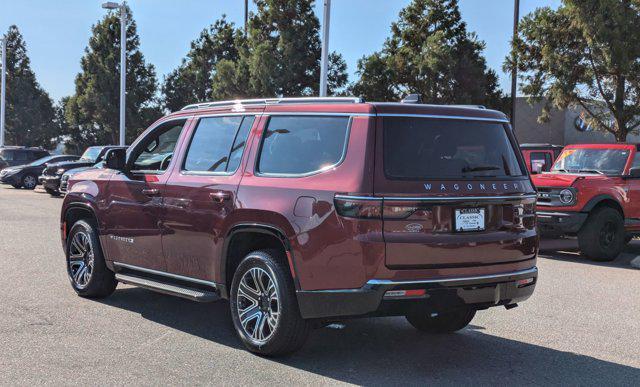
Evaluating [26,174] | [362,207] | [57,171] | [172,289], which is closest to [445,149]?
[362,207]

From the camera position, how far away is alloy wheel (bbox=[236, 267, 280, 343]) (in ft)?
16.6

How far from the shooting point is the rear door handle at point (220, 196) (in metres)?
5.34

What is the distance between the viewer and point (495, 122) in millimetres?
5270

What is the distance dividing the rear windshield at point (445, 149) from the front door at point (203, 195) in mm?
1336

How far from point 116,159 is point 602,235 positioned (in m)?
7.91

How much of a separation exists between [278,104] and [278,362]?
1.98 meters

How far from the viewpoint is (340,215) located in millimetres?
4555

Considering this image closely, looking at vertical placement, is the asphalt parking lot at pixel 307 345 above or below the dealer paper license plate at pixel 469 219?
below

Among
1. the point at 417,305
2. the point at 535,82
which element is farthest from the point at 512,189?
the point at 535,82

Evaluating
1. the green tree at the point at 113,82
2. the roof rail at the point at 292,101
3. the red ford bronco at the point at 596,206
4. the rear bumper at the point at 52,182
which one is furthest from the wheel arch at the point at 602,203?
the green tree at the point at 113,82

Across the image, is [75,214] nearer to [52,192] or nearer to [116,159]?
[116,159]

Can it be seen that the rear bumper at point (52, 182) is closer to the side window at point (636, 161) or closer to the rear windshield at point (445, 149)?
the side window at point (636, 161)

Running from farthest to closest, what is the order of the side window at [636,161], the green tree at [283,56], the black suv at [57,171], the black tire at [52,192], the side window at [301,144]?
the green tree at [283,56], the black tire at [52,192], the black suv at [57,171], the side window at [636,161], the side window at [301,144]

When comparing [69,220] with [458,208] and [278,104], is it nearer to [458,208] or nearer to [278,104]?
[278,104]
